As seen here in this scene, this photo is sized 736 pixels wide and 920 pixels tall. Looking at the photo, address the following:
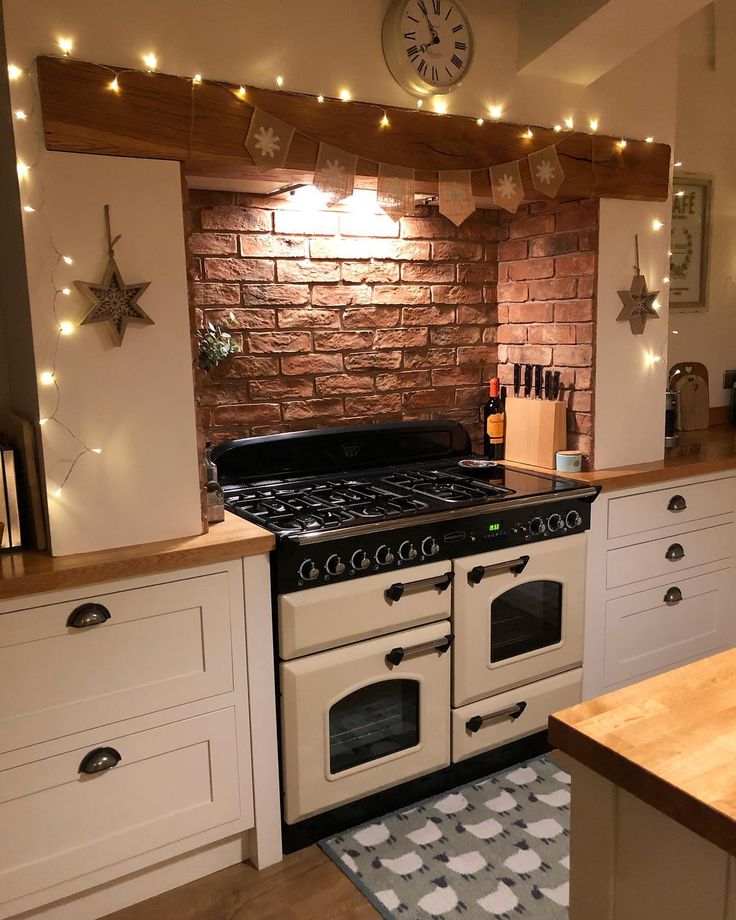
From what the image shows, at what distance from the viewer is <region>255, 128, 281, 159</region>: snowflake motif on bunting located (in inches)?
82.7

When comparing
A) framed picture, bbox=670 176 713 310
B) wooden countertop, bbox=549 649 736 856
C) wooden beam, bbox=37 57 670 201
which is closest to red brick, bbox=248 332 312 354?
wooden beam, bbox=37 57 670 201

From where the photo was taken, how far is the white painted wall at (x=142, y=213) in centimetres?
186

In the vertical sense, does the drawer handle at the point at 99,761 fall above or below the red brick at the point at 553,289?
below

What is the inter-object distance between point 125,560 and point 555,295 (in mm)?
1861

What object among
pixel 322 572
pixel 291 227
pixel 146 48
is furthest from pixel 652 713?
pixel 291 227

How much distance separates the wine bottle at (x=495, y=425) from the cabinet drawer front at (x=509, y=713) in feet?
2.88

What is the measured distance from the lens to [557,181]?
2.61 meters

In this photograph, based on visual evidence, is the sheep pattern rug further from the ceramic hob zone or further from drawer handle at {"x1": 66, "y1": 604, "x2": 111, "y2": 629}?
drawer handle at {"x1": 66, "y1": 604, "x2": 111, "y2": 629}

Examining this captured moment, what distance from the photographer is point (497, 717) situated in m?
2.57

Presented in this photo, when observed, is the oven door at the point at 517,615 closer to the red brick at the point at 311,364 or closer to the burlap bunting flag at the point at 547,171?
the red brick at the point at 311,364

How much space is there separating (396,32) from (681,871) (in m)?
2.15

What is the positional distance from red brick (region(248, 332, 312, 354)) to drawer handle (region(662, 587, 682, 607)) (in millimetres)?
1639

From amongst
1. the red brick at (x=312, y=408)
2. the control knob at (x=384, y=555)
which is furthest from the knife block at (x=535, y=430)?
the control knob at (x=384, y=555)

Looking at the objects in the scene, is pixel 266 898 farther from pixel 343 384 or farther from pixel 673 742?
pixel 343 384
